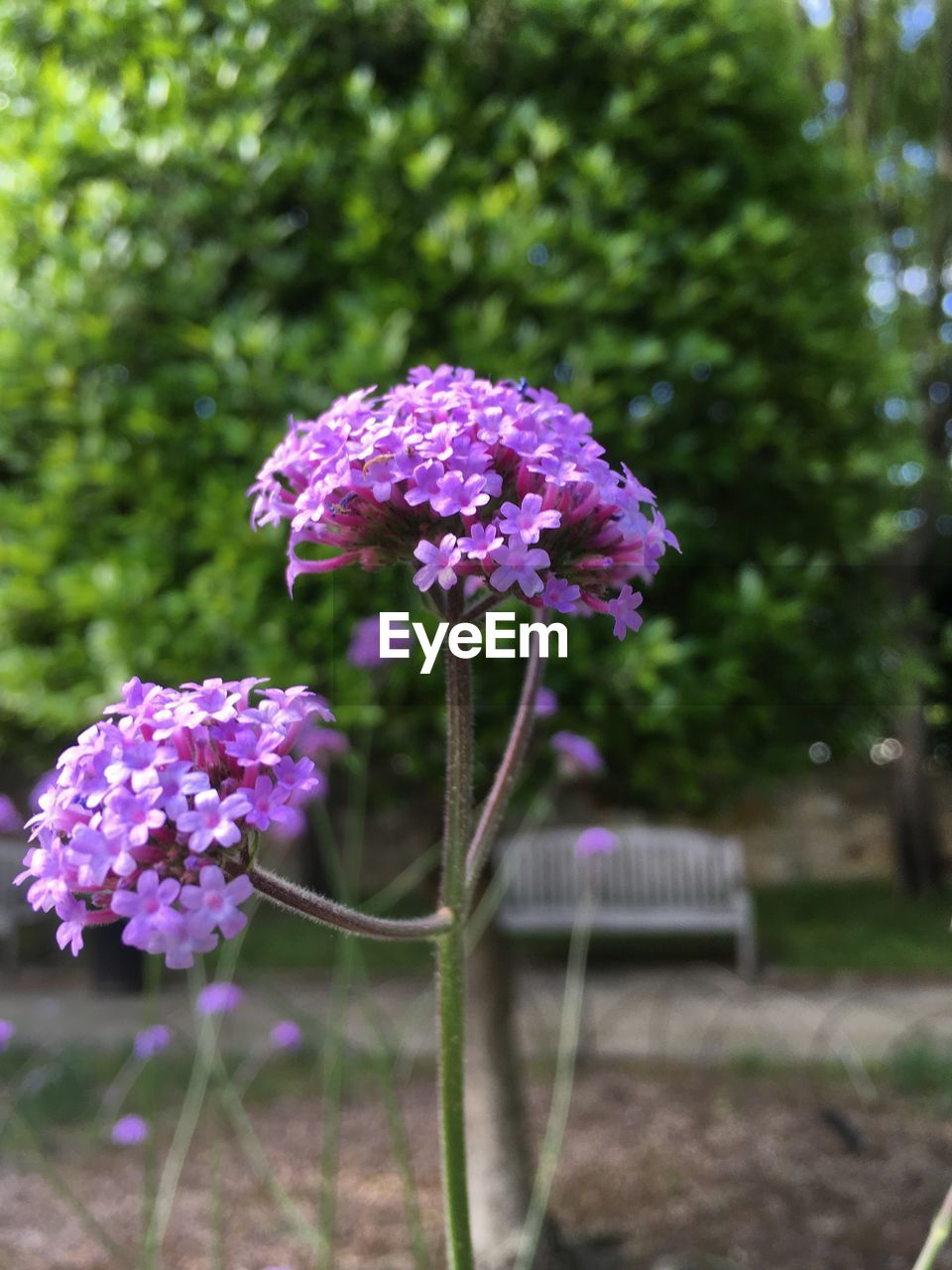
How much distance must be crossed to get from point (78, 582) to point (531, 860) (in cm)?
605

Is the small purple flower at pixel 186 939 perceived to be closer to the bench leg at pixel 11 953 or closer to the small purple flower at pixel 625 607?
the small purple flower at pixel 625 607

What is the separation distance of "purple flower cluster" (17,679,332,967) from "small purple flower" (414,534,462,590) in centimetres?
15

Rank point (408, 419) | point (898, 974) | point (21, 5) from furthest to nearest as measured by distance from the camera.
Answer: point (898, 974) → point (21, 5) → point (408, 419)

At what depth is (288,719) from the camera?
3.26 ft

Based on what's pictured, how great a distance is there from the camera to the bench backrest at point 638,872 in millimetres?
8227

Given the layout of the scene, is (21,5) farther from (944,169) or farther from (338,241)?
(944,169)

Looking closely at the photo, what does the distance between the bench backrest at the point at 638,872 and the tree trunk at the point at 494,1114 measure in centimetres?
459

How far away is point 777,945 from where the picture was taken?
909 cm

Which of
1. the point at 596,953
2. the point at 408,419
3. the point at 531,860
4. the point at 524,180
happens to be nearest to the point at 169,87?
the point at 524,180

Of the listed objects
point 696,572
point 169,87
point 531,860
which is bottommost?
point 531,860

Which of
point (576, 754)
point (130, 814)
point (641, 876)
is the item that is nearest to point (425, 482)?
point (130, 814)

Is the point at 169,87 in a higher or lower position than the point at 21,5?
lower

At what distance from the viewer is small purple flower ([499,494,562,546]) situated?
1.02 metres

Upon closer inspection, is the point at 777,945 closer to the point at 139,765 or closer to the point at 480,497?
the point at 480,497
